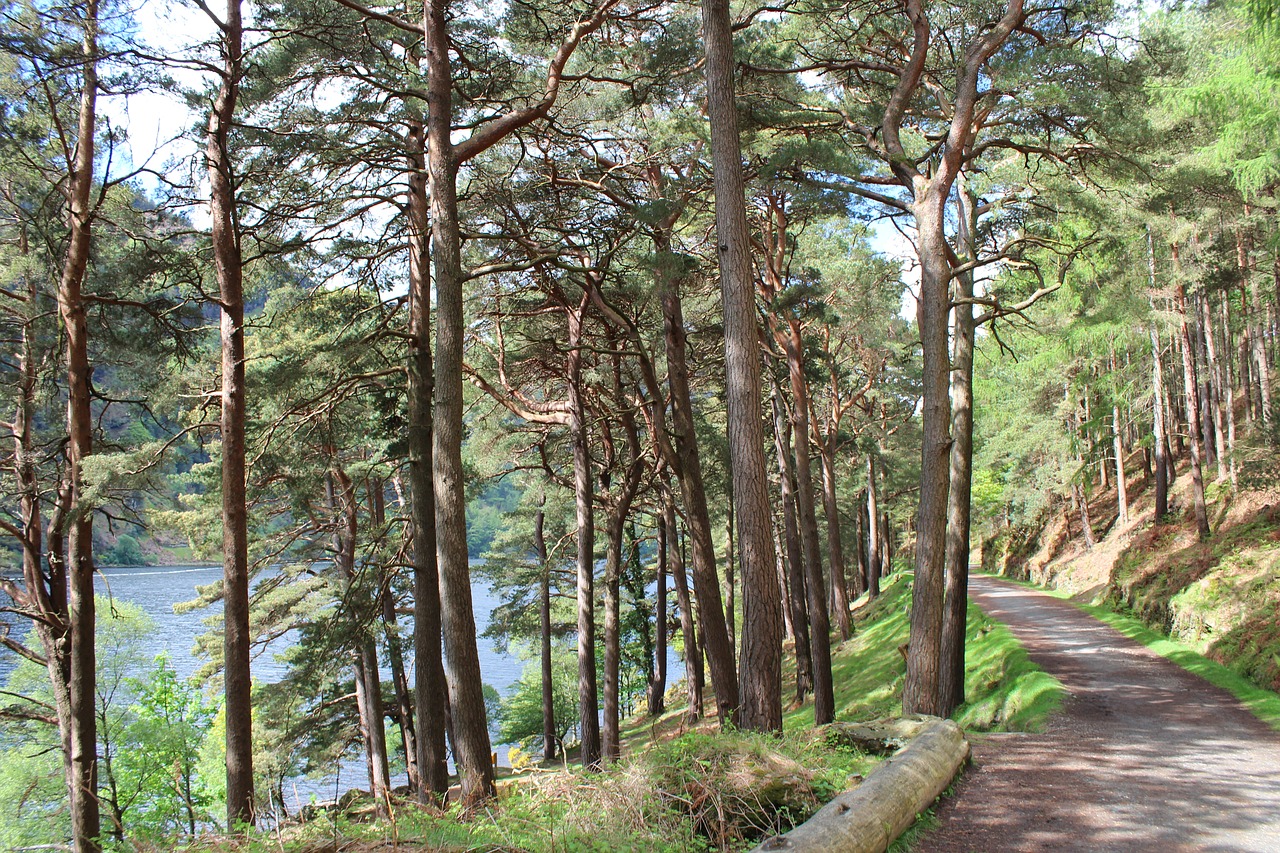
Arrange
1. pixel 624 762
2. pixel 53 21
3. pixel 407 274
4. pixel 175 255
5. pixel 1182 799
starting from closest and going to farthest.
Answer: pixel 624 762 < pixel 1182 799 < pixel 53 21 < pixel 175 255 < pixel 407 274

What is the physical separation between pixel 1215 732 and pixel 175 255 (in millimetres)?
12302

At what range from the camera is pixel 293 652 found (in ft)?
54.5

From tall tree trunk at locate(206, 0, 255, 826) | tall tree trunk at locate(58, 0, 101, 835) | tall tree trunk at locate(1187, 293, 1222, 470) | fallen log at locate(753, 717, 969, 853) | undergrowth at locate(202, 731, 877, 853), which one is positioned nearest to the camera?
undergrowth at locate(202, 731, 877, 853)

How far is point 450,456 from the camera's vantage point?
7145 millimetres

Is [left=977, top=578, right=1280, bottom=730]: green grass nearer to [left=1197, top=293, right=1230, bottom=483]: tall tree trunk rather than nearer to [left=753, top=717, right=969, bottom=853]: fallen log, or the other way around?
[left=1197, top=293, right=1230, bottom=483]: tall tree trunk

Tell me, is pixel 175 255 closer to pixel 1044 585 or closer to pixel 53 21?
pixel 53 21

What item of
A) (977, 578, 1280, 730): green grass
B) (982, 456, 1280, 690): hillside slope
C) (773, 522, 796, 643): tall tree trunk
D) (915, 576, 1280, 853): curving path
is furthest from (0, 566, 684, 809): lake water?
(982, 456, 1280, 690): hillside slope

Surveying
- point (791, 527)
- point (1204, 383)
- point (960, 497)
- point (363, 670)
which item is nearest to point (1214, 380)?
point (1204, 383)

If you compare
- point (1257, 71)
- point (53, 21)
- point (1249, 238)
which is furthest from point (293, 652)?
point (1249, 238)

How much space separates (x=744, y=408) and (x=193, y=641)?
38.2m

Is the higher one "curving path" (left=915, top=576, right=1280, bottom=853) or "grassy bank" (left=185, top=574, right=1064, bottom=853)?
"grassy bank" (left=185, top=574, right=1064, bottom=853)

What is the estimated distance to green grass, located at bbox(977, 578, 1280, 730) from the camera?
908cm

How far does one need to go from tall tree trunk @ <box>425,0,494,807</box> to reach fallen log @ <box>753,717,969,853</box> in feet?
10.7

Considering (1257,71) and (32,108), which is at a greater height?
(1257,71)
